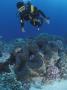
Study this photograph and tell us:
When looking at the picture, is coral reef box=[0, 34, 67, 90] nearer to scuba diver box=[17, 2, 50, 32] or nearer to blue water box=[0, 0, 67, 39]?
scuba diver box=[17, 2, 50, 32]

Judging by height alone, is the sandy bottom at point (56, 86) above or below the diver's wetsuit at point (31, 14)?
below

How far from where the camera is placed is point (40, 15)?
6578mm

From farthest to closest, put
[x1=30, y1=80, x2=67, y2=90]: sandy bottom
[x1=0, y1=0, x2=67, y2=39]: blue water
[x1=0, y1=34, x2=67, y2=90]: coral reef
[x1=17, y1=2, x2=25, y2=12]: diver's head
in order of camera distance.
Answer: [x1=0, y1=0, x2=67, y2=39]: blue water
[x1=30, y1=80, x2=67, y2=90]: sandy bottom
[x1=0, y1=34, x2=67, y2=90]: coral reef
[x1=17, y1=2, x2=25, y2=12]: diver's head

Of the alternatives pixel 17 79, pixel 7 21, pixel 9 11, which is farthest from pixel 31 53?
pixel 9 11

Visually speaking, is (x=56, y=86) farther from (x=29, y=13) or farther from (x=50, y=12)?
(x=50, y=12)

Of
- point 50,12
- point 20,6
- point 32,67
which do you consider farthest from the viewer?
point 50,12

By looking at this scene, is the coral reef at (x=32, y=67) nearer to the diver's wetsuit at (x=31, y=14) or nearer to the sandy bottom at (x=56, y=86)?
the sandy bottom at (x=56, y=86)

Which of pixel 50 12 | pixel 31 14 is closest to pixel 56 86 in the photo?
pixel 31 14

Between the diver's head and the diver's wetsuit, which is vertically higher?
the diver's head

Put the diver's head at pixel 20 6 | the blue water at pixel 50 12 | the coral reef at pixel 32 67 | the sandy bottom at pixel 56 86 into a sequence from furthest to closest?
the blue water at pixel 50 12 < the sandy bottom at pixel 56 86 < the coral reef at pixel 32 67 < the diver's head at pixel 20 6

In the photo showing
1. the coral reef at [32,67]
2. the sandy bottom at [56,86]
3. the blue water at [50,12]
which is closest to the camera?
the coral reef at [32,67]

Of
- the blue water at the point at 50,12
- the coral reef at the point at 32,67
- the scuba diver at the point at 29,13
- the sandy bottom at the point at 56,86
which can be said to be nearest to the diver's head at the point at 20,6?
the scuba diver at the point at 29,13

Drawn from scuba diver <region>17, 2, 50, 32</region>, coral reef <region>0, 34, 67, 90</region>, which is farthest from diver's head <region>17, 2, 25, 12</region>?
coral reef <region>0, 34, 67, 90</region>

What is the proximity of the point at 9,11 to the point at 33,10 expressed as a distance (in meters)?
41.2
